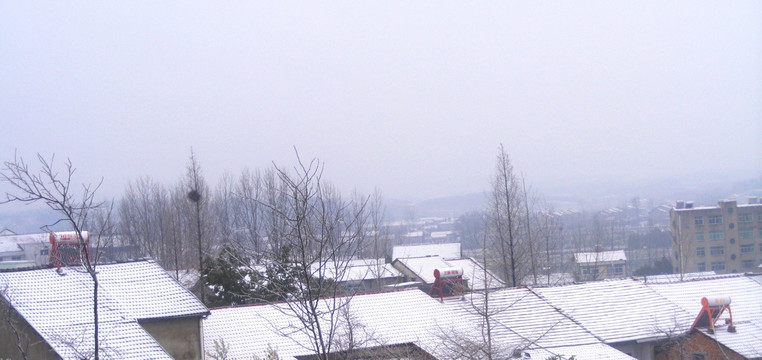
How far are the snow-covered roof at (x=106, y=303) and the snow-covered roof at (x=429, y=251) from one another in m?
24.4

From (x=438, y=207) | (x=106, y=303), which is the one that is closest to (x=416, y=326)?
(x=106, y=303)

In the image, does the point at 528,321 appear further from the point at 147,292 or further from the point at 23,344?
the point at 23,344

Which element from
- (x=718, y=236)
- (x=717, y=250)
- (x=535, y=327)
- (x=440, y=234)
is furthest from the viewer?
(x=440, y=234)

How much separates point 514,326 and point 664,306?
12.7 feet

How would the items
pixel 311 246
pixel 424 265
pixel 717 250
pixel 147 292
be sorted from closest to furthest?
pixel 311 246 < pixel 147 292 < pixel 424 265 < pixel 717 250

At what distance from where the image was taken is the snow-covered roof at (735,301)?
13.7 meters

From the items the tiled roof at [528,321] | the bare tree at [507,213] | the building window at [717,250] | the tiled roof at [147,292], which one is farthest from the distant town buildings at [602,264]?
the tiled roof at [147,292]

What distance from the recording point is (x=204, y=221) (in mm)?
29188

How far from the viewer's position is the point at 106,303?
37.8ft

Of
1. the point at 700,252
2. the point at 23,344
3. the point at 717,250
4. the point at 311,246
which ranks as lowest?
the point at 700,252

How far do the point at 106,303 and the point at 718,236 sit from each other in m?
28.7

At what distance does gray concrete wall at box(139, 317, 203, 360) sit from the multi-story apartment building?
2433 cm

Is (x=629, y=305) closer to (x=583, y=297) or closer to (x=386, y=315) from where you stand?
(x=583, y=297)

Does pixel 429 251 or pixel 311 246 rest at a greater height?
pixel 311 246
